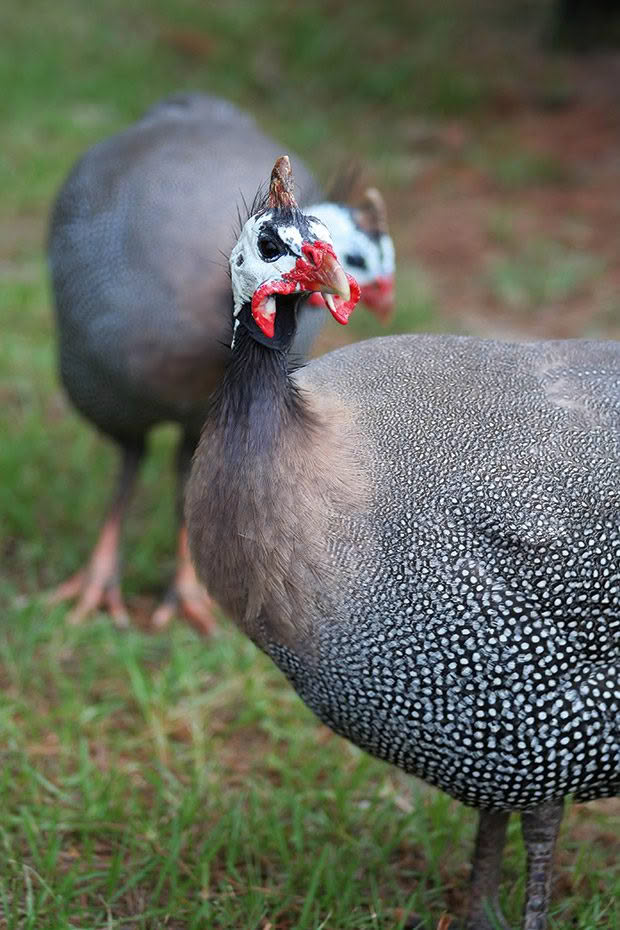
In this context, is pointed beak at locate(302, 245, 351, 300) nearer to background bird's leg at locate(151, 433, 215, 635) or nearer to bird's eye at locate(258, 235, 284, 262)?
bird's eye at locate(258, 235, 284, 262)

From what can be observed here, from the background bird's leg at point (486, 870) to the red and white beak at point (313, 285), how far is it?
1.13m

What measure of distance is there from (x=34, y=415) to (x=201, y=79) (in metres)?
5.06

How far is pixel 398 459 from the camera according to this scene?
6.84ft

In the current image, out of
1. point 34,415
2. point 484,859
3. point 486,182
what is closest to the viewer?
point 484,859

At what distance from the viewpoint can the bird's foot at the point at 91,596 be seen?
3701 mm

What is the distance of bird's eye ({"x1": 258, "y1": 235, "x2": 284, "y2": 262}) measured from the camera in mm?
1948

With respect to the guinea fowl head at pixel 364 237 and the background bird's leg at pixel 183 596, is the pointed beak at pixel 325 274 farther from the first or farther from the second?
the background bird's leg at pixel 183 596

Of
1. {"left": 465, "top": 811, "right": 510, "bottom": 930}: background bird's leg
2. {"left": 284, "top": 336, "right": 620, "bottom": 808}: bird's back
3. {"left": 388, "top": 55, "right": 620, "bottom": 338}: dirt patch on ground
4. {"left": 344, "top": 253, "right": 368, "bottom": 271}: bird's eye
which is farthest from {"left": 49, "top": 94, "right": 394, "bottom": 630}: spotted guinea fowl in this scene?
{"left": 388, "top": 55, "right": 620, "bottom": 338}: dirt patch on ground

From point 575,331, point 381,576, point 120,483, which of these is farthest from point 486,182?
point 381,576

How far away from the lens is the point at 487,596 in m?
2.01

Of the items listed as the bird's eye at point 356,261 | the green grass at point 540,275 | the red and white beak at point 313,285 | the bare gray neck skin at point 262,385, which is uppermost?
the green grass at point 540,275

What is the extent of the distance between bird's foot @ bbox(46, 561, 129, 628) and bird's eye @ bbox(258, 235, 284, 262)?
6.47 ft

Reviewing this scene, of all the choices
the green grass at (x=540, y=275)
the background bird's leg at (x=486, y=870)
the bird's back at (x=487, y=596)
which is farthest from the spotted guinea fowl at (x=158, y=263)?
the green grass at (x=540, y=275)

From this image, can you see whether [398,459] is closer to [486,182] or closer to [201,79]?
[486,182]
